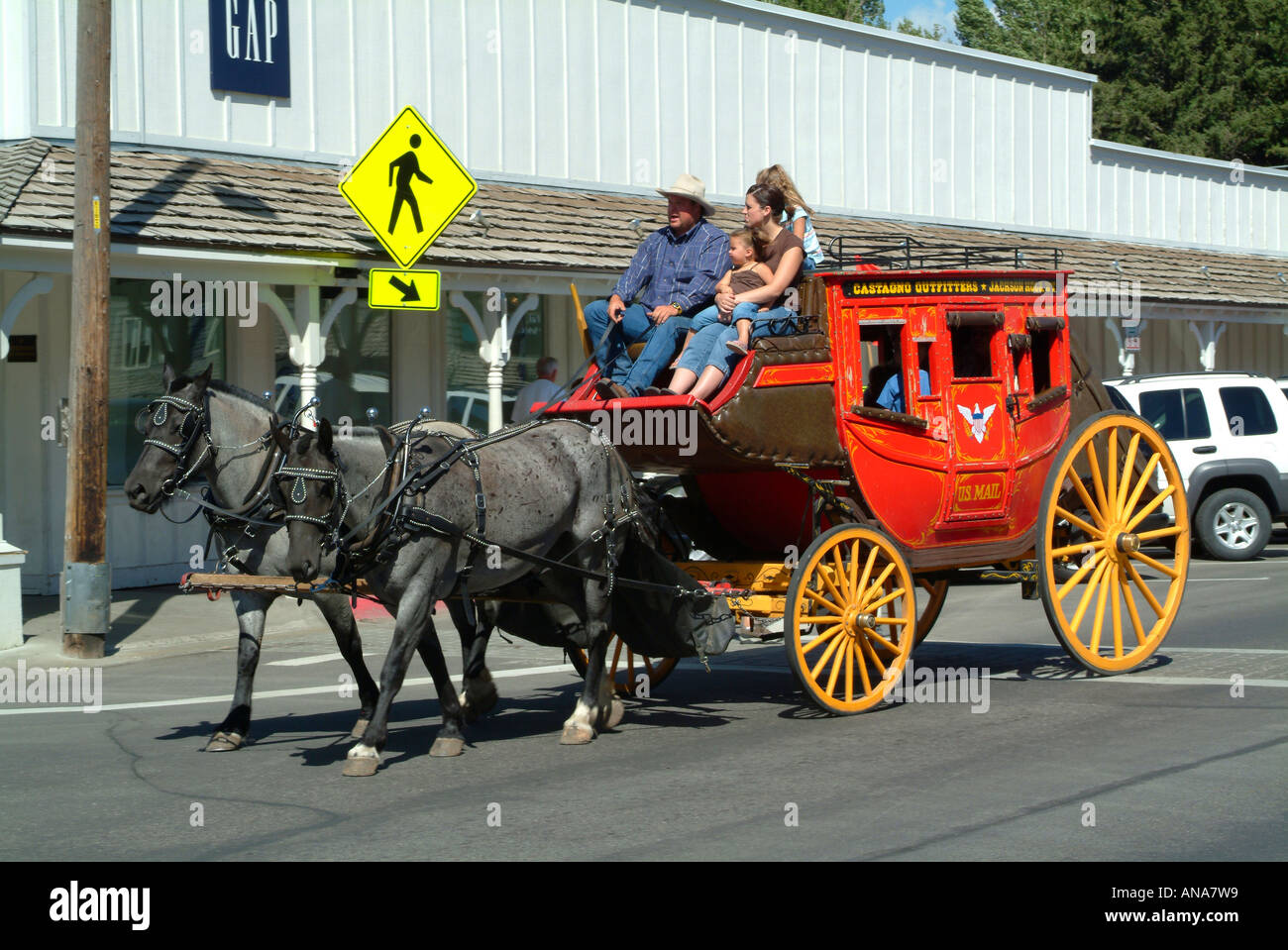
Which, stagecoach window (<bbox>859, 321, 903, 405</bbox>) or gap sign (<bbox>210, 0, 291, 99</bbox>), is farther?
gap sign (<bbox>210, 0, 291, 99</bbox>)

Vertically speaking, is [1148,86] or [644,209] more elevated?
[1148,86]

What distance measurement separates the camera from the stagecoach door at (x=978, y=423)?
984 centimetres

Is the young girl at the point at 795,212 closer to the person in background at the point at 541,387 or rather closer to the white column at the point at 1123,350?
the person in background at the point at 541,387

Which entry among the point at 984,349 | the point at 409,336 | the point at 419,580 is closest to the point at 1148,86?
the point at 409,336

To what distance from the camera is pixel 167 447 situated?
26.4 ft

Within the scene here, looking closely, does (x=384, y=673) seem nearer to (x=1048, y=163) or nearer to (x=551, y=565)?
(x=551, y=565)

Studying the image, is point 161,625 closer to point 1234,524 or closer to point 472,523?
point 472,523

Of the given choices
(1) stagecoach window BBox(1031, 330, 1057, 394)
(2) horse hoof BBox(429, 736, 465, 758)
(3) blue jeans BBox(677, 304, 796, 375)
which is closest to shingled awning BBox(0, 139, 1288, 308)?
(1) stagecoach window BBox(1031, 330, 1057, 394)

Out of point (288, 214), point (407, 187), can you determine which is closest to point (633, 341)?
point (407, 187)

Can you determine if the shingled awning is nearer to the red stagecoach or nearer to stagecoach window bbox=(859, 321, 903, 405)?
stagecoach window bbox=(859, 321, 903, 405)

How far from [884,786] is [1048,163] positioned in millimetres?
22103

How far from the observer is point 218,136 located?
56.5ft

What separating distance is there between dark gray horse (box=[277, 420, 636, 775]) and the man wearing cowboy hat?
82 cm

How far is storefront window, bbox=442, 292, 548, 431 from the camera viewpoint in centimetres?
1942
